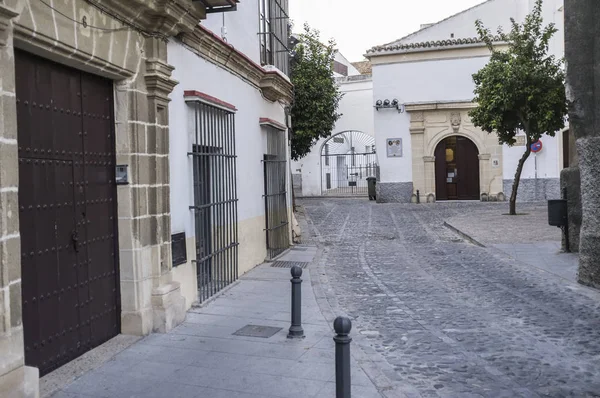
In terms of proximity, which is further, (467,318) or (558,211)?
(558,211)

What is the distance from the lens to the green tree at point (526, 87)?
16.3 metres

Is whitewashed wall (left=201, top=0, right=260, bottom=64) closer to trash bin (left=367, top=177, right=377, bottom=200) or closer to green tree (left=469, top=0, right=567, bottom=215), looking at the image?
green tree (left=469, top=0, right=567, bottom=215)

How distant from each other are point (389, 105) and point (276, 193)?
1506 cm

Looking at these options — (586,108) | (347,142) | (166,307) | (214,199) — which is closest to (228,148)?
(214,199)

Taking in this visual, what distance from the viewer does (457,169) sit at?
25.4 m

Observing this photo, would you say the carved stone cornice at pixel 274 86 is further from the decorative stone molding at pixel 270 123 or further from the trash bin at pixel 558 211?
the trash bin at pixel 558 211

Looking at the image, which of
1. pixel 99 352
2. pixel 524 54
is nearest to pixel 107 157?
pixel 99 352

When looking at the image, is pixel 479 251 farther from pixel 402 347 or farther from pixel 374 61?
pixel 374 61

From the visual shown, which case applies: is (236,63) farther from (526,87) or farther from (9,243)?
(526,87)

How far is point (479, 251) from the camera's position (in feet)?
38.4

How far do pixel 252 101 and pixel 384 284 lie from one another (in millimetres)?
3974

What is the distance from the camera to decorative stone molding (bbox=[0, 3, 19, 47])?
3.59m

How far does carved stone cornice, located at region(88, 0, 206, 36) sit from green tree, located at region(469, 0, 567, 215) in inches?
477

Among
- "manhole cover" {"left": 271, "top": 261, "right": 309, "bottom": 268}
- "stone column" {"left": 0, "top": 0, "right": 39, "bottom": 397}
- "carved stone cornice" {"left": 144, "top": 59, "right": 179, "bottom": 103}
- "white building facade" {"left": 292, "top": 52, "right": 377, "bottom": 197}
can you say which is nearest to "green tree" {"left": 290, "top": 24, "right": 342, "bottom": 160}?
"white building facade" {"left": 292, "top": 52, "right": 377, "bottom": 197}
